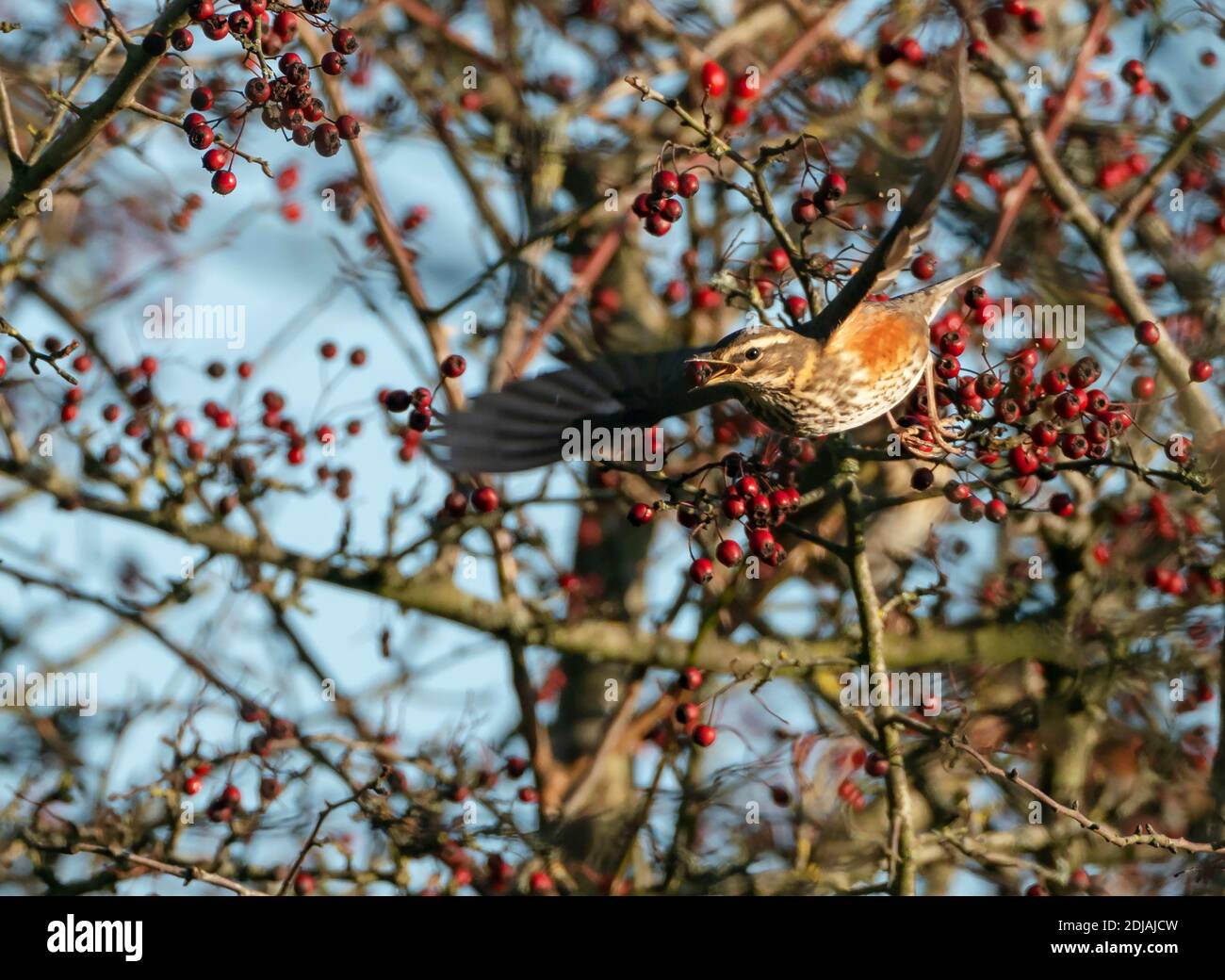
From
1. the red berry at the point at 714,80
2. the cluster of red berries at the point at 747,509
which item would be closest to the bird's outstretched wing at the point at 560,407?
the cluster of red berries at the point at 747,509

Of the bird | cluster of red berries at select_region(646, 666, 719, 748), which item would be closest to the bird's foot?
the bird

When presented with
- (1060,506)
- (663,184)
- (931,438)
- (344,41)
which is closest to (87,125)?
(344,41)

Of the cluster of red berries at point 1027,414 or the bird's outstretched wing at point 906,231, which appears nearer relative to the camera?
the cluster of red berries at point 1027,414

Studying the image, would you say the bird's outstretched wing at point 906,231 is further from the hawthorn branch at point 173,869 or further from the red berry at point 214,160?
the hawthorn branch at point 173,869

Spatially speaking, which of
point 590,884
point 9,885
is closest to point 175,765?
point 9,885

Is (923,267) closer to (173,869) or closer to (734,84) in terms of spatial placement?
(734,84)

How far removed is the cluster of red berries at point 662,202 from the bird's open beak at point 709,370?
1.28 feet

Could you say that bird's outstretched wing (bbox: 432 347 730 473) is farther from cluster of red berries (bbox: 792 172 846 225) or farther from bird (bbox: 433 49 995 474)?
cluster of red berries (bbox: 792 172 846 225)

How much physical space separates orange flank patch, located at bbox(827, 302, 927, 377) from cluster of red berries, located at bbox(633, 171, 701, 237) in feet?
2.40

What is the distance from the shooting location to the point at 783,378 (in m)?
4.00

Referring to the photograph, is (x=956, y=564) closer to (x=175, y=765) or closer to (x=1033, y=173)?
(x=1033, y=173)

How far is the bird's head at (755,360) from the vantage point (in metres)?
3.87

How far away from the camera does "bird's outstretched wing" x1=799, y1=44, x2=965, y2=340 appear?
141 inches
